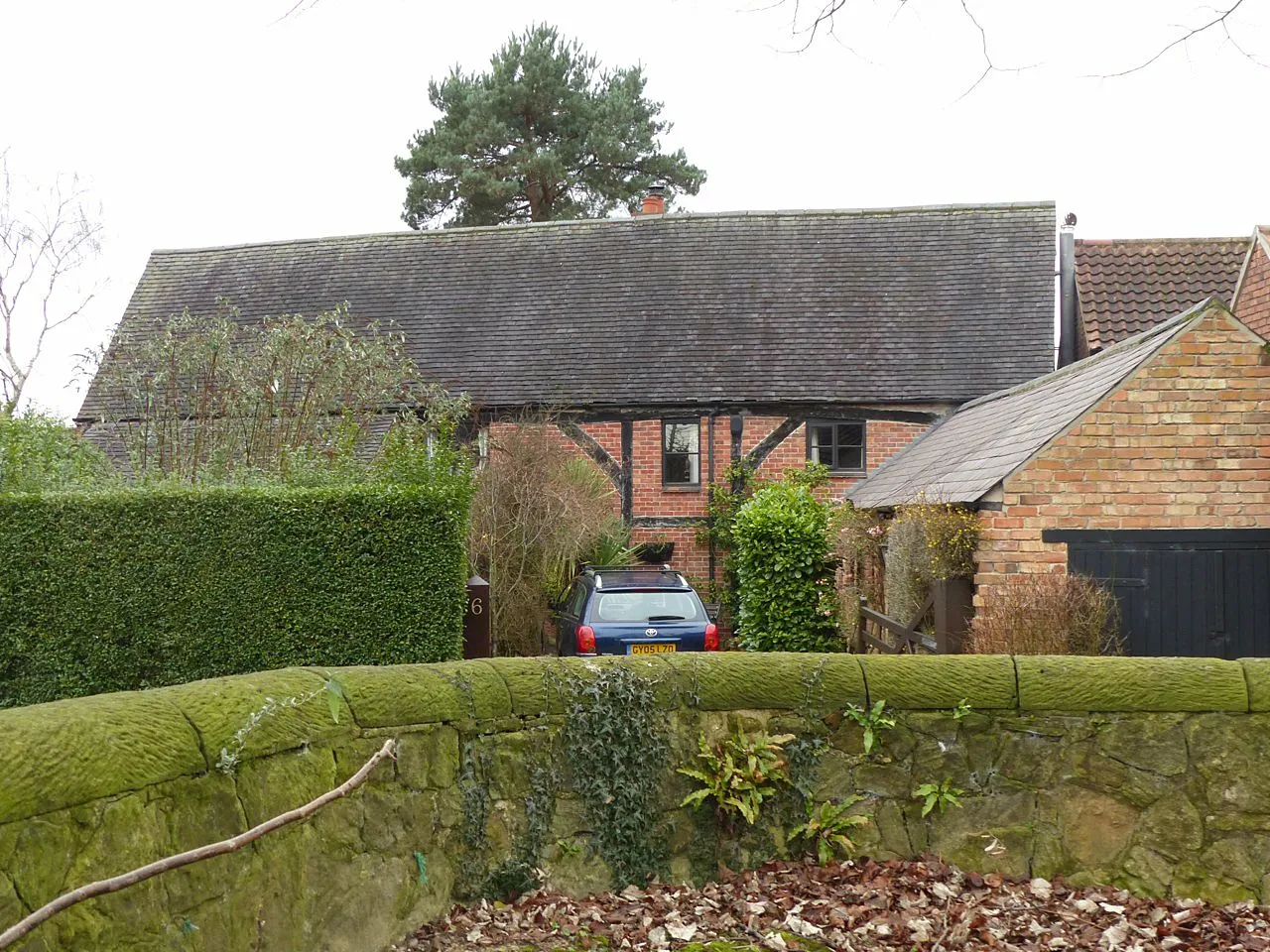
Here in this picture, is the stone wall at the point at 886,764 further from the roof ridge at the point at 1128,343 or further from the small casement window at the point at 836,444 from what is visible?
the small casement window at the point at 836,444

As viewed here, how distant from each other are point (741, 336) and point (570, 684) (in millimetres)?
17010

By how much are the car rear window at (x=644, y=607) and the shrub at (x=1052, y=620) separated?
11.8 ft

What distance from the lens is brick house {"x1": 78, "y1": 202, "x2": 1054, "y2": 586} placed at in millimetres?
20078

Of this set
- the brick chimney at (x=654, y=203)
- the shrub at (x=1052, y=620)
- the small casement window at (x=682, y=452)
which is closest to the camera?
the shrub at (x=1052, y=620)

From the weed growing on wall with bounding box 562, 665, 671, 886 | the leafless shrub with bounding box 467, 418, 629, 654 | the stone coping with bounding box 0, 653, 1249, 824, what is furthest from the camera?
the leafless shrub with bounding box 467, 418, 629, 654

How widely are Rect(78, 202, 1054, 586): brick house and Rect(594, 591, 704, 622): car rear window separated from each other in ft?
24.8

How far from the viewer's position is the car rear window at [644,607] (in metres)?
12.0

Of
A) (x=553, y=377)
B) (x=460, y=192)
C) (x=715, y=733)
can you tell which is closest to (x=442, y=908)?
(x=715, y=733)

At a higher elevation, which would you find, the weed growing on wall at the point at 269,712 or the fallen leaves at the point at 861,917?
the weed growing on wall at the point at 269,712

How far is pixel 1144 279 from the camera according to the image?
67.6 ft

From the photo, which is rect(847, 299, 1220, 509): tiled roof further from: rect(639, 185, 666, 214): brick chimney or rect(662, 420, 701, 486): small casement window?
rect(639, 185, 666, 214): brick chimney

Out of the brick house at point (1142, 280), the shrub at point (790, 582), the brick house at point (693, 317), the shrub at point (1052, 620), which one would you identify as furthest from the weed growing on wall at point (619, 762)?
the brick house at point (1142, 280)

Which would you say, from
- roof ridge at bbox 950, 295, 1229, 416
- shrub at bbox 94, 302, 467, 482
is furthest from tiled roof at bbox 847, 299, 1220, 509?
shrub at bbox 94, 302, 467, 482

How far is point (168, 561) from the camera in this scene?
30.8ft
